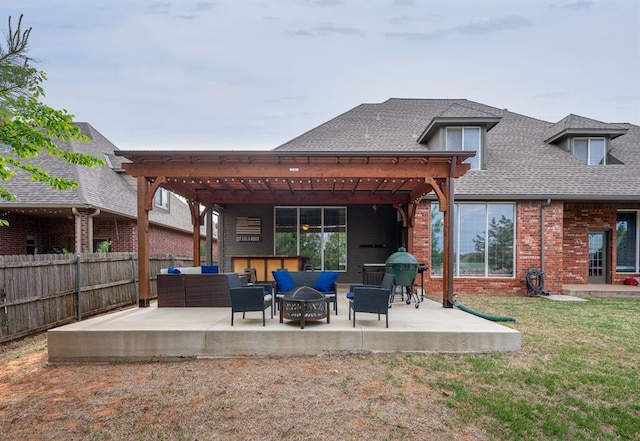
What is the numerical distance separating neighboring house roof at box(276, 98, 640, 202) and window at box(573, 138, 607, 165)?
310 mm

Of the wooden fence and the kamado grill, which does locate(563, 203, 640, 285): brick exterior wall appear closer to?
the kamado grill

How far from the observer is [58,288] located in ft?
23.1

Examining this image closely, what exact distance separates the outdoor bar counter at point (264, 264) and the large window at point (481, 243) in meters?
4.10

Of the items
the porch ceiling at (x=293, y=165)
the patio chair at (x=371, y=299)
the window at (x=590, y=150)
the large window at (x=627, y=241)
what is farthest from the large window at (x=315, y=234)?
the large window at (x=627, y=241)

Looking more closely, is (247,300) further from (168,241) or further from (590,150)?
(590,150)

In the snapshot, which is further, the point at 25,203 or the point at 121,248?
the point at 121,248

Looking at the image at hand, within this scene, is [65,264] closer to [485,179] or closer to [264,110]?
[485,179]

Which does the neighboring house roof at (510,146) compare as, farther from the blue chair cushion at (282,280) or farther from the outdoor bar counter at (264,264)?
the blue chair cushion at (282,280)

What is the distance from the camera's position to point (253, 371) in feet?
14.6

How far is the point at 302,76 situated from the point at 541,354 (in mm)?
14117

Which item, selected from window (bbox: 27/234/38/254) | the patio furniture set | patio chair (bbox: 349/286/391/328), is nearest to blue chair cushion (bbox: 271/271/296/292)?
the patio furniture set

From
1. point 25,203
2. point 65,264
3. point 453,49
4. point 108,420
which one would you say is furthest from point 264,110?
point 108,420

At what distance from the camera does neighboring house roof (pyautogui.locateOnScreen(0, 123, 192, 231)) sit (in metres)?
10.5

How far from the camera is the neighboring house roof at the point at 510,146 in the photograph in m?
11.2
